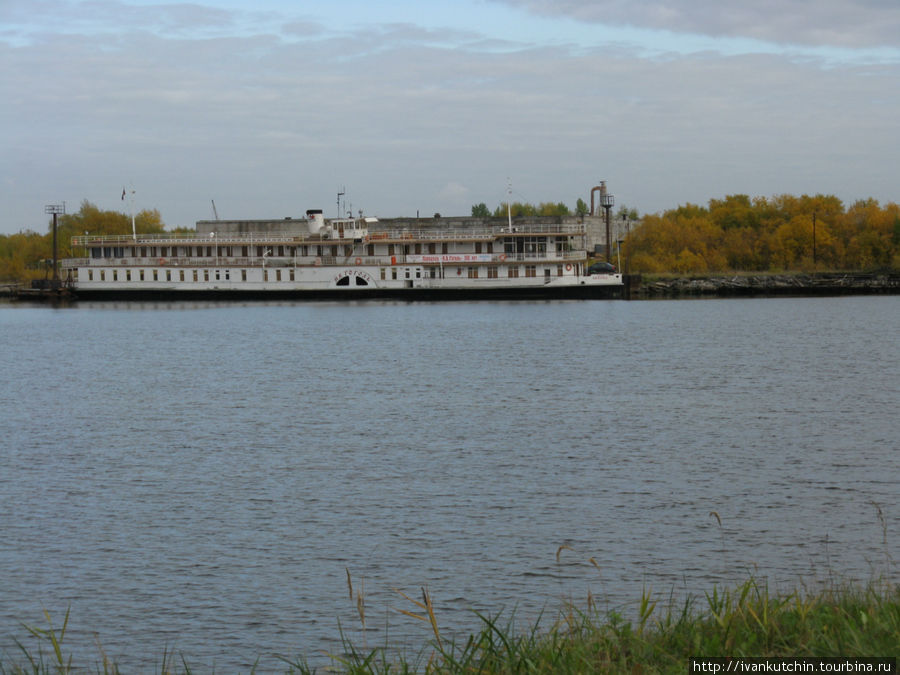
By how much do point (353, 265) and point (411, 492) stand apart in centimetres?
7079

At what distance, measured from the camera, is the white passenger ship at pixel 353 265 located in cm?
8531

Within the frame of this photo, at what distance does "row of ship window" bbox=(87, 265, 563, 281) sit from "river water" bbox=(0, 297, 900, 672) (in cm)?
4515

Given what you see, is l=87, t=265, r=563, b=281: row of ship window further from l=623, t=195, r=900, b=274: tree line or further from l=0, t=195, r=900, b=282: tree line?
l=623, t=195, r=900, b=274: tree line

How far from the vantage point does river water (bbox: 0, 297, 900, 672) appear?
12.2m

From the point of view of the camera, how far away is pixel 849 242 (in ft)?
353

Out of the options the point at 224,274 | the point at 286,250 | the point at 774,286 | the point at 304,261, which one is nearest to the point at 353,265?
the point at 304,261

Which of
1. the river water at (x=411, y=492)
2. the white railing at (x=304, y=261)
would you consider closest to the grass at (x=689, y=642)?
the river water at (x=411, y=492)

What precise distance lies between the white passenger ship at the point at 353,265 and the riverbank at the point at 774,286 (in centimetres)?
1140

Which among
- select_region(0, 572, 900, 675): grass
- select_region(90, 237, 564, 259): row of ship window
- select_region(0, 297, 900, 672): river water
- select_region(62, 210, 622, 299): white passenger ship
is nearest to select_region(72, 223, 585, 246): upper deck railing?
select_region(62, 210, 622, 299): white passenger ship

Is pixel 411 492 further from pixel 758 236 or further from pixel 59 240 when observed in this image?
pixel 59 240

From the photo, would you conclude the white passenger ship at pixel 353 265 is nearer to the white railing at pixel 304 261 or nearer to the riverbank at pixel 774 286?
the white railing at pixel 304 261

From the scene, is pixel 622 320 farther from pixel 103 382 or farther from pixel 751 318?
pixel 103 382

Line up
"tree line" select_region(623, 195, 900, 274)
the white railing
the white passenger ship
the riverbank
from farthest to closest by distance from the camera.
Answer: "tree line" select_region(623, 195, 900, 274) → the riverbank → the white passenger ship → the white railing

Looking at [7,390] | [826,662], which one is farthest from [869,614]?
[7,390]
